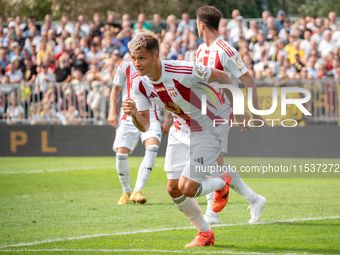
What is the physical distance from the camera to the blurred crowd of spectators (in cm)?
1463

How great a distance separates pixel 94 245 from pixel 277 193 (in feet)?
13.9

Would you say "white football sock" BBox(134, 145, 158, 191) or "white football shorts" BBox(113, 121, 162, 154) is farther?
"white football shorts" BBox(113, 121, 162, 154)

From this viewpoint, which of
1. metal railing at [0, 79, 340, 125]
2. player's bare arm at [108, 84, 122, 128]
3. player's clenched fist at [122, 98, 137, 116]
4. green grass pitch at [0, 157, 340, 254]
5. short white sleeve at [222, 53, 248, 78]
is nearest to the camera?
player's clenched fist at [122, 98, 137, 116]

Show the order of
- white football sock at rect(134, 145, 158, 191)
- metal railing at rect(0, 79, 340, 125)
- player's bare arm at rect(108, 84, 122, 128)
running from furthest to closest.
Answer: metal railing at rect(0, 79, 340, 125), white football sock at rect(134, 145, 158, 191), player's bare arm at rect(108, 84, 122, 128)

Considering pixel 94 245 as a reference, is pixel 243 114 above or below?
above

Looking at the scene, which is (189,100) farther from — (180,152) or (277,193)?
(277,193)

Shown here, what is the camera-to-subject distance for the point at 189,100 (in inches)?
194

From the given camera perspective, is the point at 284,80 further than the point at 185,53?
No

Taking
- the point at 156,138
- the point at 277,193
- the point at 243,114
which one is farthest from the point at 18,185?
the point at 243,114

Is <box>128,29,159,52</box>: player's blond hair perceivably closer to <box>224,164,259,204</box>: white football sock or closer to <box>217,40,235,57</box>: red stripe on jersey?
<box>217,40,235,57</box>: red stripe on jersey

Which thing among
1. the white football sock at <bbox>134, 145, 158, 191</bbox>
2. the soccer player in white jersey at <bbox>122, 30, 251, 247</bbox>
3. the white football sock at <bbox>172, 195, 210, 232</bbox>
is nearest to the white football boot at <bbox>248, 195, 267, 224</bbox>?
the soccer player in white jersey at <bbox>122, 30, 251, 247</bbox>

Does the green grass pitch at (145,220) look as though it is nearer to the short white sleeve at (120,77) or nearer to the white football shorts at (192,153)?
the white football shorts at (192,153)

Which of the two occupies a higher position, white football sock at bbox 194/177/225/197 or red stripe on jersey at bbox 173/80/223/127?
red stripe on jersey at bbox 173/80/223/127

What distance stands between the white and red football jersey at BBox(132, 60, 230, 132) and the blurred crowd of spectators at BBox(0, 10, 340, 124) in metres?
8.73
